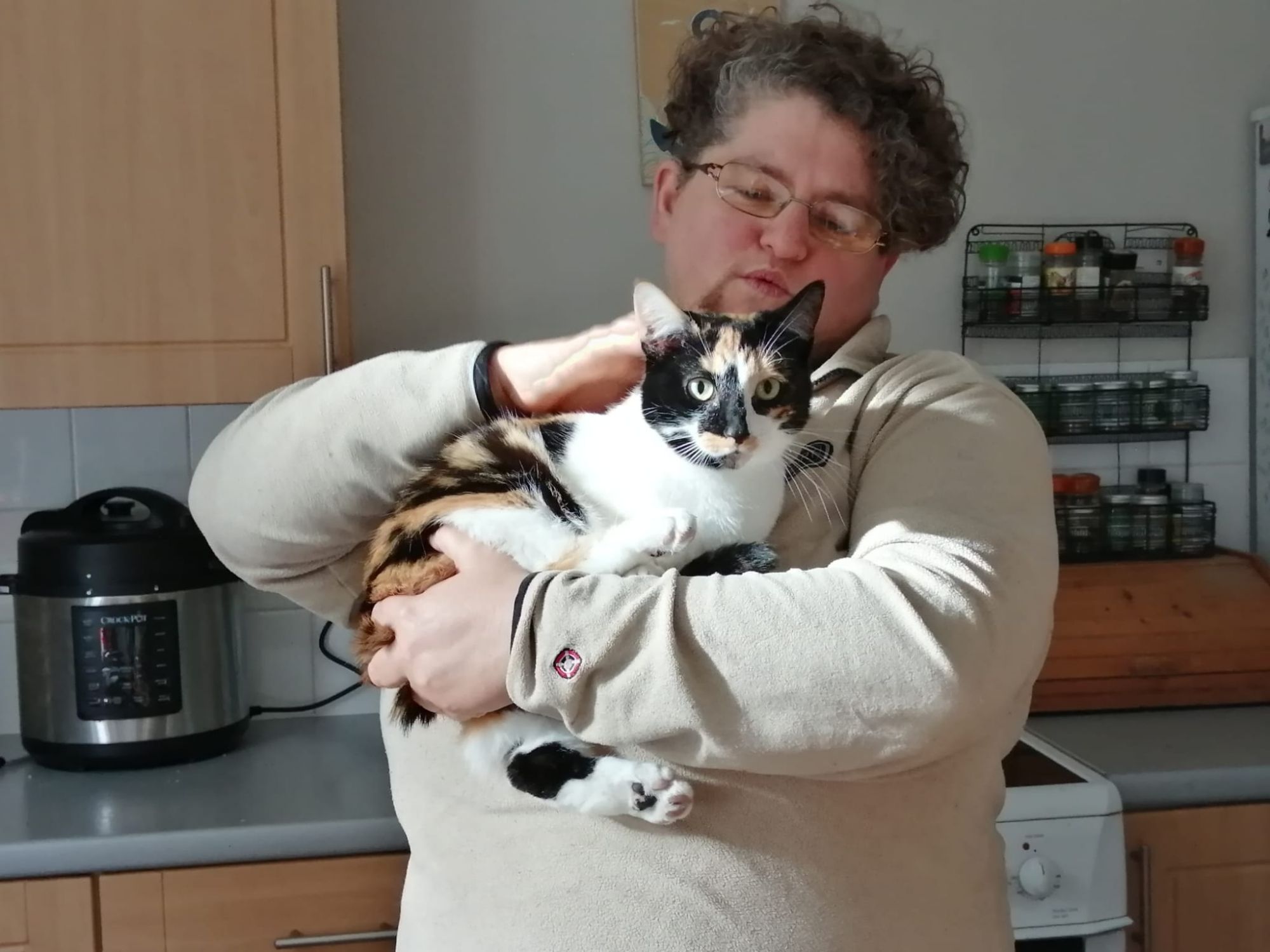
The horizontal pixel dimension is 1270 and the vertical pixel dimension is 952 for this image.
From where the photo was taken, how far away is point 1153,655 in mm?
1755

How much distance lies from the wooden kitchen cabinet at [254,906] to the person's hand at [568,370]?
72cm

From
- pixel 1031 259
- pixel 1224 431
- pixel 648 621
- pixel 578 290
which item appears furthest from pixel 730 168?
pixel 1224 431

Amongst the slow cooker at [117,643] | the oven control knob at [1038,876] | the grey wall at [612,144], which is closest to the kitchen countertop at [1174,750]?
the oven control knob at [1038,876]

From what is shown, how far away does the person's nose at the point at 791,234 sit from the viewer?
1070 mm

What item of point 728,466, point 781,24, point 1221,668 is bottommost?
point 1221,668

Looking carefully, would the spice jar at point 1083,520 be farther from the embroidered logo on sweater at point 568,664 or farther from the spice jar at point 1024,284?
the embroidered logo on sweater at point 568,664

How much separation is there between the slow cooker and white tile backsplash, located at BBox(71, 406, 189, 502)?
0.62ft

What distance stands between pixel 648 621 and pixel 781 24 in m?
0.75

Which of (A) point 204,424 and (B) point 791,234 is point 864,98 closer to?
(B) point 791,234

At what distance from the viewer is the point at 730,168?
1.12m

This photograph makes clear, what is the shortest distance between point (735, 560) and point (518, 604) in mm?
223

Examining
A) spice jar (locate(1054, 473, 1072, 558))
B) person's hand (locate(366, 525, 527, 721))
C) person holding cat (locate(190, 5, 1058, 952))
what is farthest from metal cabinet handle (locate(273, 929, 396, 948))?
spice jar (locate(1054, 473, 1072, 558))

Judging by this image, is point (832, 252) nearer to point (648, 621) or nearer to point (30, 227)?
point (648, 621)

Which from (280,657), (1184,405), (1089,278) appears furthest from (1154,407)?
A: (280,657)
